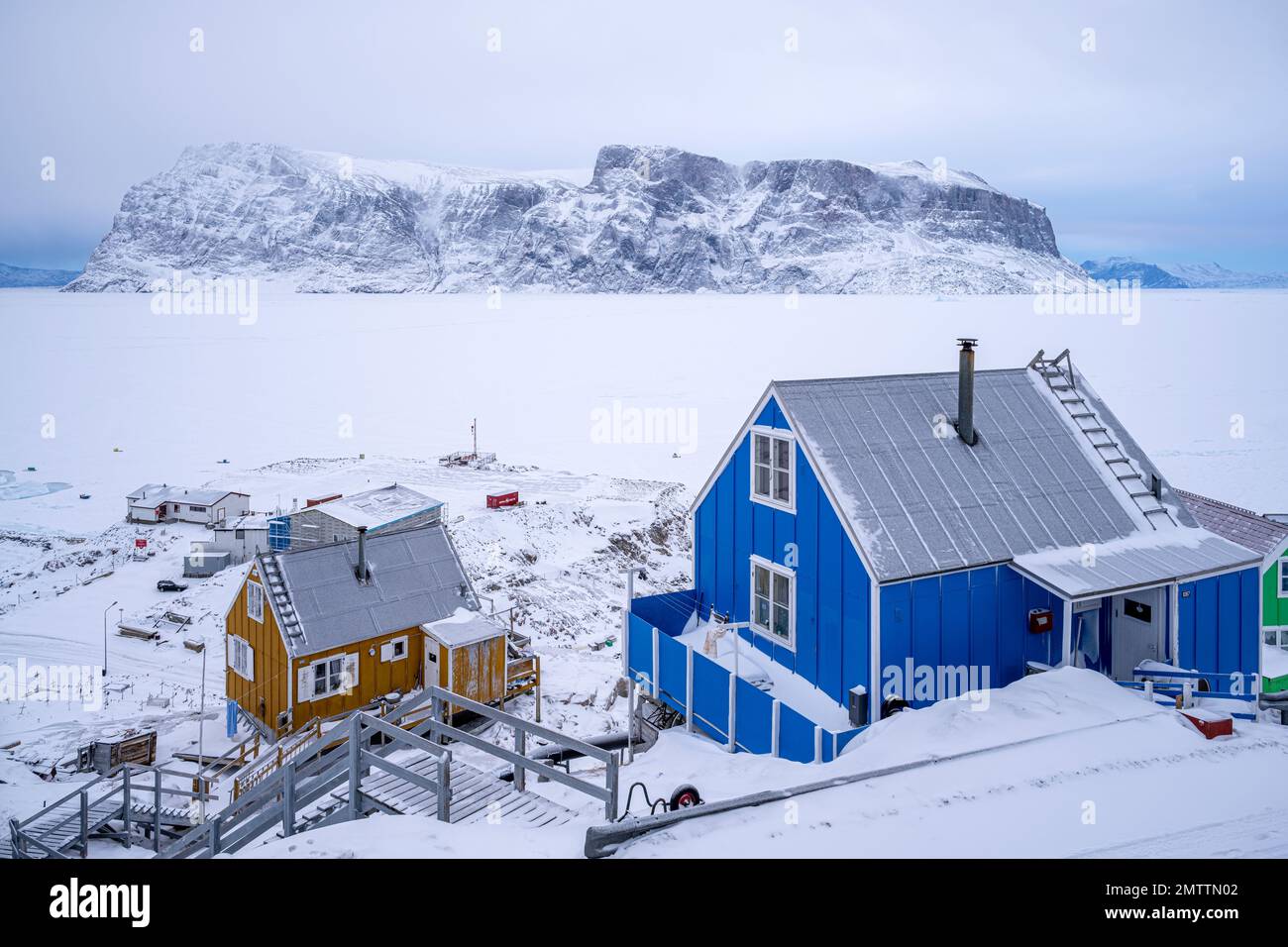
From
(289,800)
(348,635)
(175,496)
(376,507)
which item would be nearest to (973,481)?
(289,800)

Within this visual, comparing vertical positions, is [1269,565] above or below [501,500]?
above

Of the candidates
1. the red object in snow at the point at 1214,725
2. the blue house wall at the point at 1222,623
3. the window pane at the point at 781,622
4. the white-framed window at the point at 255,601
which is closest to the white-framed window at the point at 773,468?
the window pane at the point at 781,622

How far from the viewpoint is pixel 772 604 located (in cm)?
1711

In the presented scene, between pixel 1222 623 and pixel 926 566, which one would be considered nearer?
pixel 926 566

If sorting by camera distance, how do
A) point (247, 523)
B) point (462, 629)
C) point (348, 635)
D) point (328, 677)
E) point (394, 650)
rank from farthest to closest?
point (247, 523) < point (462, 629) < point (394, 650) < point (348, 635) < point (328, 677)

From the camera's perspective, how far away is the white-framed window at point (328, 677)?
74.6ft

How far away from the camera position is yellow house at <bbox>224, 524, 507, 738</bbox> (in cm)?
2291

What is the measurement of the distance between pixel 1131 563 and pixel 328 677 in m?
17.0

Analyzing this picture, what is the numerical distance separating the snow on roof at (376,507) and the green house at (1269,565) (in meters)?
25.2

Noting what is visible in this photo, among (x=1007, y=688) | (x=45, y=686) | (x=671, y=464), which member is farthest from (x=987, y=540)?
(x=671, y=464)

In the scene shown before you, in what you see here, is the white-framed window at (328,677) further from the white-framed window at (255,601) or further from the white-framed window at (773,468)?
the white-framed window at (773,468)

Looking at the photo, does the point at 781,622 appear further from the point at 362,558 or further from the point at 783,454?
the point at 362,558

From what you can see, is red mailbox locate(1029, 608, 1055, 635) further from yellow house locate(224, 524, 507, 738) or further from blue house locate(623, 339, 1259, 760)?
yellow house locate(224, 524, 507, 738)

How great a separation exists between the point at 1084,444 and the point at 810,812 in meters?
11.7
